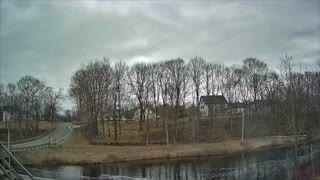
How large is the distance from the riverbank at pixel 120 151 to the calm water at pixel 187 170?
11.7ft

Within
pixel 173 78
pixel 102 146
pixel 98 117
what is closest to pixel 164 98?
pixel 173 78

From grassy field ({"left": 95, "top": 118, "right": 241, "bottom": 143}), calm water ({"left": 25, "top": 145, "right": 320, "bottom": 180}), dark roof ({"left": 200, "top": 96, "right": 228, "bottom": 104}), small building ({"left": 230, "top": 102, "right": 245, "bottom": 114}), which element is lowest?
calm water ({"left": 25, "top": 145, "right": 320, "bottom": 180})

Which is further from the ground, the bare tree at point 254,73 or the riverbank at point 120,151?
the bare tree at point 254,73

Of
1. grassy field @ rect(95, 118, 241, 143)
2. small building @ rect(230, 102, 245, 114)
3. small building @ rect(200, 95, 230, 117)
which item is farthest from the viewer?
small building @ rect(230, 102, 245, 114)

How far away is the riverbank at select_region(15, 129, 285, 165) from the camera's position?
184 feet

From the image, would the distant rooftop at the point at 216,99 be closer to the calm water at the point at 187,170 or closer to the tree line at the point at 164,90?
the tree line at the point at 164,90

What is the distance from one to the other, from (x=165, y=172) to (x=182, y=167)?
4443 millimetres

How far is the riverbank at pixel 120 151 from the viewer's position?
56147 mm

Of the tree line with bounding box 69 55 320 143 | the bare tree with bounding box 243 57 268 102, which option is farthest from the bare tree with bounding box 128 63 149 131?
the bare tree with bounding box 243 57 268 102

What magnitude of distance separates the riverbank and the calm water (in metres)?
3.56

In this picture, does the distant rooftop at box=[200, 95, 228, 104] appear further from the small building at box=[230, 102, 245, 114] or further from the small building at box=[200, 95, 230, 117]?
the small building at box=[230, 102, 245, 114]

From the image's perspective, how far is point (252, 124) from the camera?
285 ft

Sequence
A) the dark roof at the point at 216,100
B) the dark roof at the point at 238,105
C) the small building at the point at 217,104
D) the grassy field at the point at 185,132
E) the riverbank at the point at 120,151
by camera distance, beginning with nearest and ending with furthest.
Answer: the riverbank at the point at 120,151
the grassy field at the point at 185,132
the small building at the point at 217,104
the dark roof at the point at 216,100
the dark roof at the point at 238,105

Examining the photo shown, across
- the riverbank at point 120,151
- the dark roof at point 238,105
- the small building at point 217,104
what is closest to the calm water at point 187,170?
the riverbank at point 120,151
